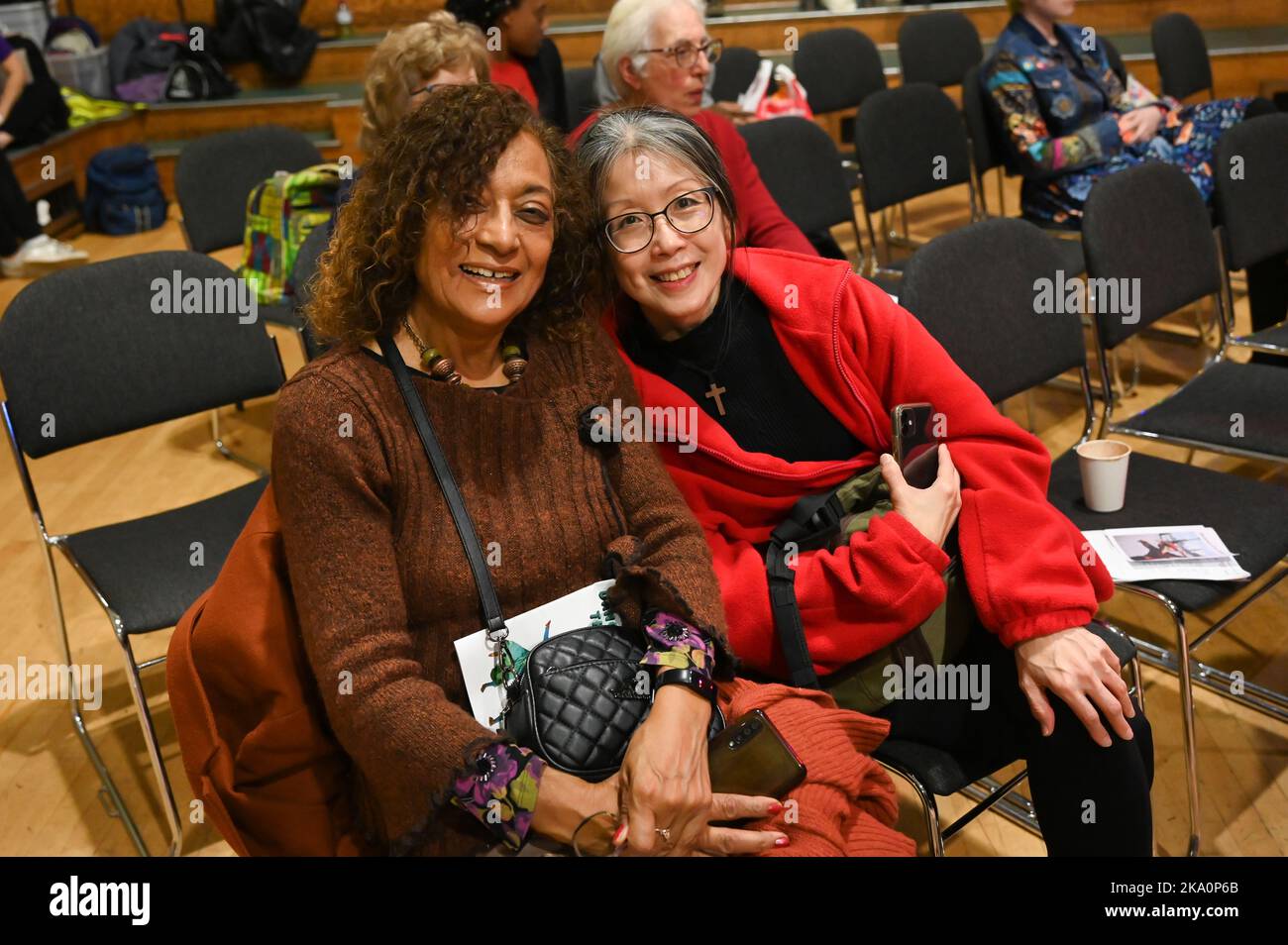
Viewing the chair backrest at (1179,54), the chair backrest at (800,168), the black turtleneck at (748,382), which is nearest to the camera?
the black turtleneck at (748,382)

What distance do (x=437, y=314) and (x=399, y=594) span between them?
1.23 feet

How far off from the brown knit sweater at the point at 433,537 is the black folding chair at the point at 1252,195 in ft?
6.49

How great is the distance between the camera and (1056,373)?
8.31 ft

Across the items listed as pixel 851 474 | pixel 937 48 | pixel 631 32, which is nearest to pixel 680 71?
pixel 631 32

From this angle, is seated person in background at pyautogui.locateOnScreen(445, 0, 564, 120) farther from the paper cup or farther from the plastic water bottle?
the plastic water bottle

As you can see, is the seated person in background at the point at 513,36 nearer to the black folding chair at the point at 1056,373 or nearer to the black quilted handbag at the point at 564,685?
the black folding chair at the point at 1056,373

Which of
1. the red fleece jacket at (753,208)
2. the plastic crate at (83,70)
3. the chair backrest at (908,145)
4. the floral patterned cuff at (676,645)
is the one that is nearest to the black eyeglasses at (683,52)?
the red fleece jacket at (753,208)

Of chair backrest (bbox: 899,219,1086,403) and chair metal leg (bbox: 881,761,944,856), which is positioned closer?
chair metal leg (bbox: 881,761,944,856)

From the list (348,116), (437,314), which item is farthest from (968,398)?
(348,116)

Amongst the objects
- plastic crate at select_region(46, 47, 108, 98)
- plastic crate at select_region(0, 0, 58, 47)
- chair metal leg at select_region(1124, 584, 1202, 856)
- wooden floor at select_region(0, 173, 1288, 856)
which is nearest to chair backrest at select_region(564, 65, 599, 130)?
wooden floor at select_region(0, 173, 1288, 856)

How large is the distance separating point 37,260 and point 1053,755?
608 cm

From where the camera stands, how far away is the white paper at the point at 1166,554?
6.49 ft

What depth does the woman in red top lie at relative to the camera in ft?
5.32

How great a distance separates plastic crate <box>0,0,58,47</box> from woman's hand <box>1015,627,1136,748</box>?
800cm
